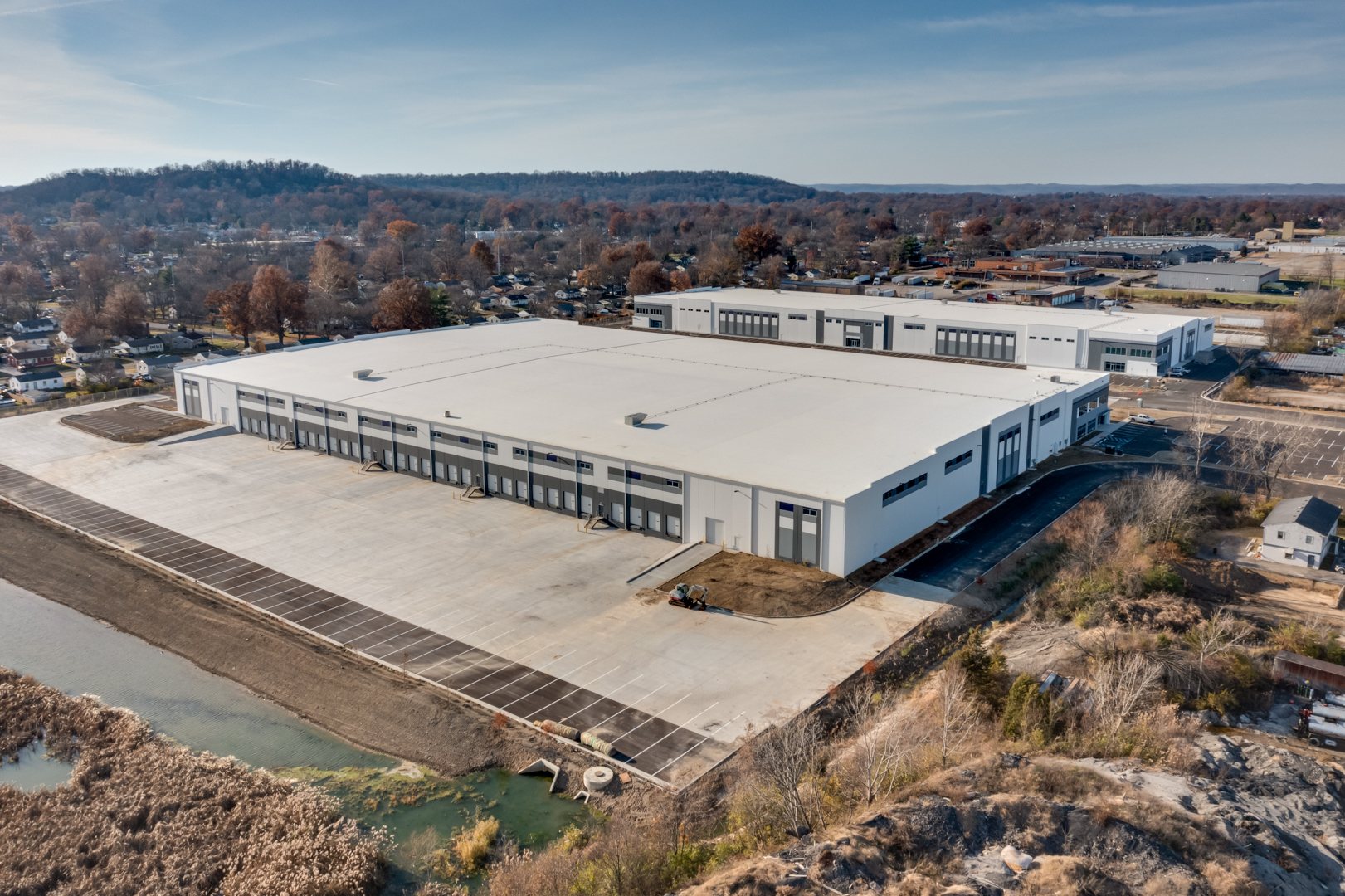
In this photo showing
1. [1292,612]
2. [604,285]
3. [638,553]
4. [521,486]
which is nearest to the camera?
[1292,612]

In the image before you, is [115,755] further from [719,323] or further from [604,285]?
[604,285]

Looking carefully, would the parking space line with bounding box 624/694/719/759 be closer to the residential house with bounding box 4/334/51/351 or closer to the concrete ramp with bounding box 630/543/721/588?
the concrete ramp with bounding box 630/543/721/588

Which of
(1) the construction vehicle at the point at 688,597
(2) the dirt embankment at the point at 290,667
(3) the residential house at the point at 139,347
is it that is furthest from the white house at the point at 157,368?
(1) the construction vehicle at the point at 688,597

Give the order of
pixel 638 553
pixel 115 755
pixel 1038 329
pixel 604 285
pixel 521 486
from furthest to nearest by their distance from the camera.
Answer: pixel 604 285 → pixel 1038 329 → pixel 521 486 → pixel 638 553 → pixel 115 755

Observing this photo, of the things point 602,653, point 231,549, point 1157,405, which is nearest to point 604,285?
point 1157,405

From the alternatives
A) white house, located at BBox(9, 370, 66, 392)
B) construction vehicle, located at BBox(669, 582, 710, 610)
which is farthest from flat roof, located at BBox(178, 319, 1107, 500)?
white house, located at BBox(9, 370, 66, 392)

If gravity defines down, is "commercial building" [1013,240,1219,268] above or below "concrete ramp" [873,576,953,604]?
above

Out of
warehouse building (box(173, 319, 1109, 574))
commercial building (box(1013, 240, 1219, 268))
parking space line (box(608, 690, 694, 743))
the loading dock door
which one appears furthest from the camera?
commercial building (box(1013, 240, 1219, 268))

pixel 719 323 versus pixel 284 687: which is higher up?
pixel 719 323
